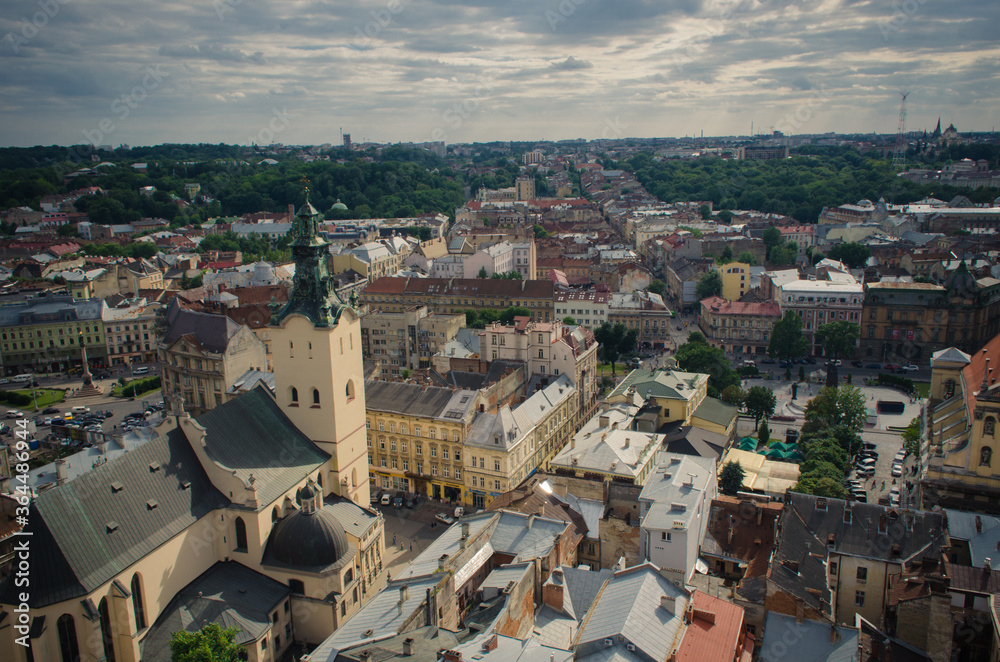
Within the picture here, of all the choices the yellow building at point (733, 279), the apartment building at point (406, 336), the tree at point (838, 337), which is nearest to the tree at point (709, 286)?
the yellow building at point (733, 279)

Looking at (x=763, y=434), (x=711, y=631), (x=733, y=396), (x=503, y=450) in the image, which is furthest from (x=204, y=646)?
(x=733, y=396)

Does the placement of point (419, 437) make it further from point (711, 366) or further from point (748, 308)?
point (748, 308)

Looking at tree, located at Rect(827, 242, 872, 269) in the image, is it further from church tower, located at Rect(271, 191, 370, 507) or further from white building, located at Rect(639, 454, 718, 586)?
church tower, located at Rect(271, 191, 370, 507)

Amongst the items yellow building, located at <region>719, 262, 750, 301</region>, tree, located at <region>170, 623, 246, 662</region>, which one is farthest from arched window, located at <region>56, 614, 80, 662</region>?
yellow building, located at <region>719, 262, 750, 301</region>

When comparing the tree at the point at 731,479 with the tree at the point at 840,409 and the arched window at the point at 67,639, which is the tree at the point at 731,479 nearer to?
the tree at the point at 840,409

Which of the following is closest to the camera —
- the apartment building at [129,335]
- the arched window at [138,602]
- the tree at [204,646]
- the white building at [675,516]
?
the tree at [204,646]

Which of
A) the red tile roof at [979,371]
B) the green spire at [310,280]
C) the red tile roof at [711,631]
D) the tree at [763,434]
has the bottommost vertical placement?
the tree at [763,434]
